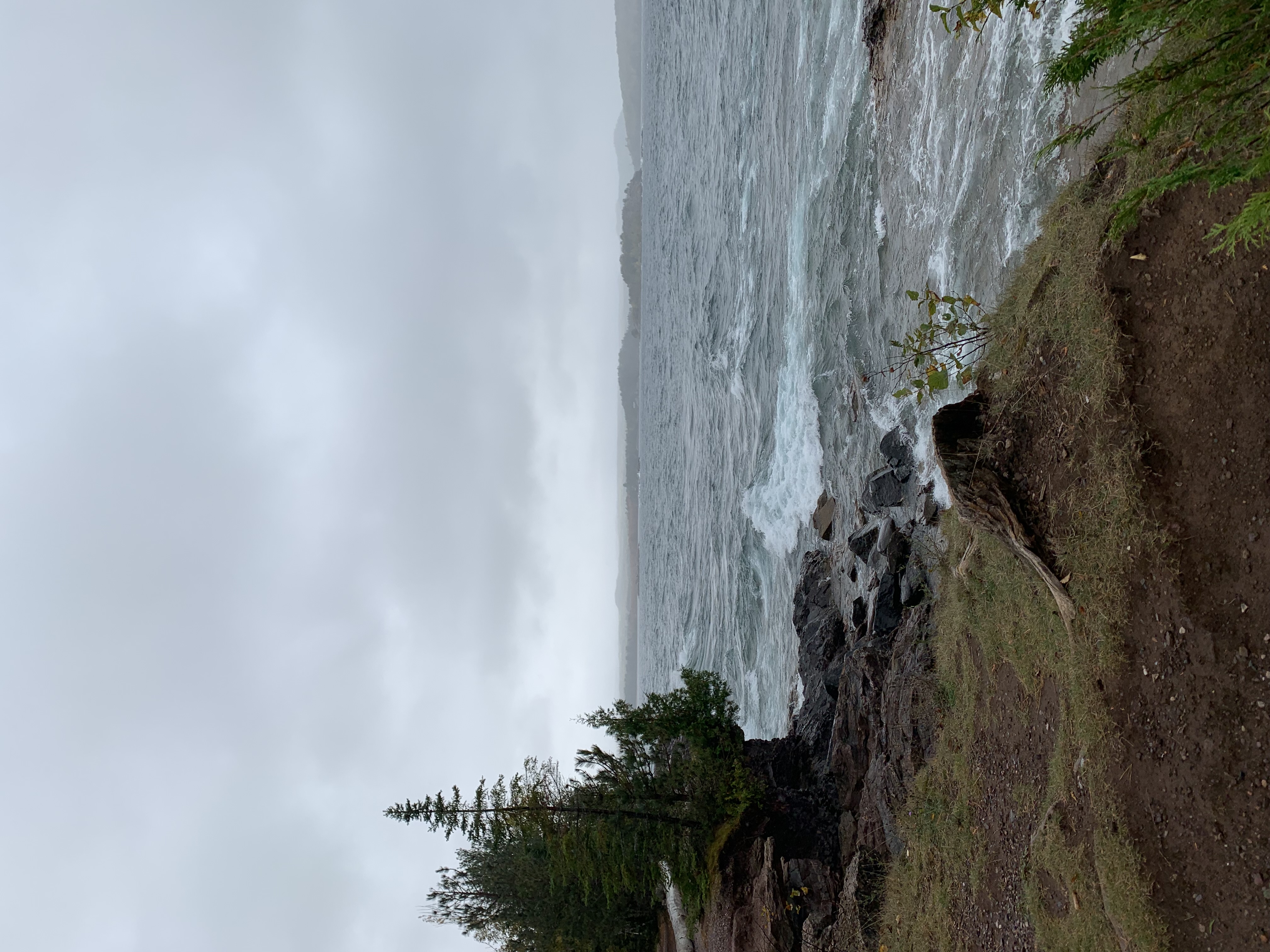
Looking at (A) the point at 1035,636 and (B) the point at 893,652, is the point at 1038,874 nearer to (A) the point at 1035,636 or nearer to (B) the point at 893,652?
(A) the point at 1035,636

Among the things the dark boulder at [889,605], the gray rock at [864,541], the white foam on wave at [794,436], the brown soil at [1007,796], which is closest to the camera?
the brown soil at [1007,796]

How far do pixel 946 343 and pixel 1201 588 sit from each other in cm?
693

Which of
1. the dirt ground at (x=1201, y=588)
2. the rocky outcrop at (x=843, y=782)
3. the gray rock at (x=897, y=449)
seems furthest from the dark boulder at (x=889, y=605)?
the dirt ground at (x=1201, y=588)

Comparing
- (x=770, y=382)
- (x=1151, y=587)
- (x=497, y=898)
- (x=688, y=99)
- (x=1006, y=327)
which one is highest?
(x=688, y=99)

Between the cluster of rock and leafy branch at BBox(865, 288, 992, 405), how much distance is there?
2.87 metres

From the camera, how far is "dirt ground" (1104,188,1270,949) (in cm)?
715

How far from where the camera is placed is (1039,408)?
10.4m

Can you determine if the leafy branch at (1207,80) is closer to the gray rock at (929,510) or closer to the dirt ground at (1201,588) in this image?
the dirt ground at (1201,588)

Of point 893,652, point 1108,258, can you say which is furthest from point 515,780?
point 1108,258

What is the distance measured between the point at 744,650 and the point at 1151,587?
23049 mm

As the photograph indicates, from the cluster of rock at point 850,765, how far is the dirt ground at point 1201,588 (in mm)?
5627

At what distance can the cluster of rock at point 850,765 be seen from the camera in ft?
47.4

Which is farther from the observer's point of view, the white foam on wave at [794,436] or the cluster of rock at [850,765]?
the white foam on wave at [794,436]

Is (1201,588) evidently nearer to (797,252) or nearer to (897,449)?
(897,449)
